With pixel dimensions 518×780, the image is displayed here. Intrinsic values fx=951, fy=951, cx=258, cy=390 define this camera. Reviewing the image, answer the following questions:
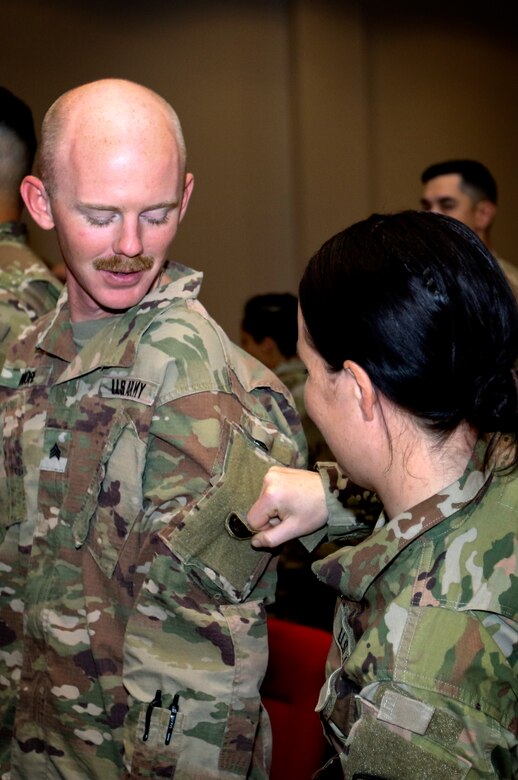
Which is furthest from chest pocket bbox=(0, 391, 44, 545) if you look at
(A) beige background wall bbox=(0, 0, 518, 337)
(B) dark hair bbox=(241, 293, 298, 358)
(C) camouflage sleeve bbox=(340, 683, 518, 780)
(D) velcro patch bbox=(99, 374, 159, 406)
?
(A) beige background wall bbox=(0, 0, 518, 337)

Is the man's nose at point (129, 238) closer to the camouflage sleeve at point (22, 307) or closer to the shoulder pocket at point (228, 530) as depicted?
the shoulder pocket at point (228, 530)

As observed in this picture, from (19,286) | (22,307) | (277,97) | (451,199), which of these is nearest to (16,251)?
(19,286)

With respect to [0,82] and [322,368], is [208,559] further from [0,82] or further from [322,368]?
[0,82]

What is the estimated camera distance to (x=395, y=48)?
6.21 m

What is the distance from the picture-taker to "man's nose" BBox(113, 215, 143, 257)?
4.53 ft

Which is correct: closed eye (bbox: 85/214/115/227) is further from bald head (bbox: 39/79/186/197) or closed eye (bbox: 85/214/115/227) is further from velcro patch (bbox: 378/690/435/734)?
velcro patch (bbox: 378/690/435/734)

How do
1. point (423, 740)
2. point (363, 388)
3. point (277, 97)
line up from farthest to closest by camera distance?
point (277, 97), point (363, 388), point (423, 740)

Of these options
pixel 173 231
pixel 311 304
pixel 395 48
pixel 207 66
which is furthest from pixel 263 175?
pixel 311 304

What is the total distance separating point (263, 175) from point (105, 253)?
4774 millimetres

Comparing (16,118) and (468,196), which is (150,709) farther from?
(468,196)

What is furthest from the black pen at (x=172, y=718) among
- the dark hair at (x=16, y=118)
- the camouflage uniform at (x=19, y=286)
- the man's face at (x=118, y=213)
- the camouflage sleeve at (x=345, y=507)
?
the dark hair at (x=16, y=118)

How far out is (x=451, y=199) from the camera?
14.0ft

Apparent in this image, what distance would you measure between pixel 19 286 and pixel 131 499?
1047 millimetres

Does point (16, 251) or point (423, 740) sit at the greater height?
point (16, 251)
